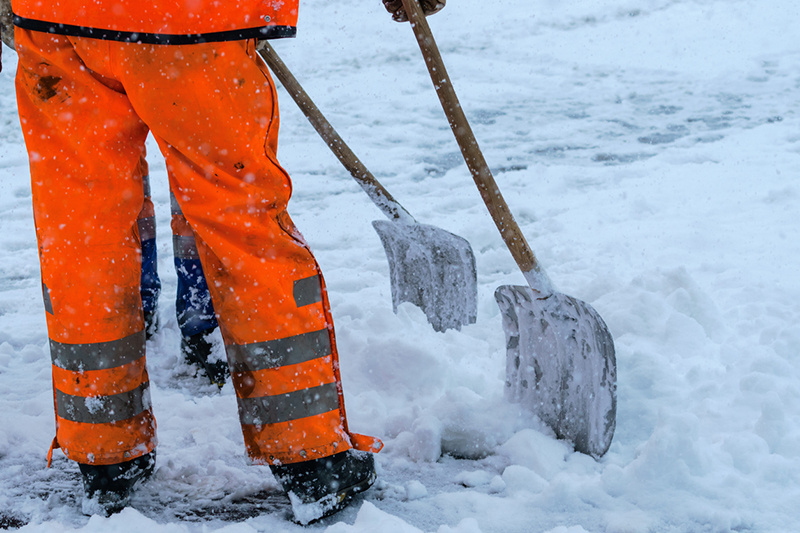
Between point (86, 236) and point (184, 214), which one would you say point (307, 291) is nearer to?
point (184, 214)

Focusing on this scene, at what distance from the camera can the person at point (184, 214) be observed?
1208 mm

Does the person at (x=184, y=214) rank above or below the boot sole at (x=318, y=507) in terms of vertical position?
above

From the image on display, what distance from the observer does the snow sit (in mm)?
1411

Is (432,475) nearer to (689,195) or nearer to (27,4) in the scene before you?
(27,4)

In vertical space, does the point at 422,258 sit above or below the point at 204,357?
above

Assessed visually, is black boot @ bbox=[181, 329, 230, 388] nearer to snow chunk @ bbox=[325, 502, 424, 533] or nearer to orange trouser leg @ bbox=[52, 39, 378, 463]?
orange trouser leg @ bbox=[52, 39, 378, 463]

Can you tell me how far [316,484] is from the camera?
1.34 m

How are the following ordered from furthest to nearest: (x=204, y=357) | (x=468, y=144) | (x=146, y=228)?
(x=146, y=228), (x=204, y=357), (x=468, y=144)

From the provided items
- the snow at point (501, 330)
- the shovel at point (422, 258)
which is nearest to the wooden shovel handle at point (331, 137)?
the shovel at point (422, 258)

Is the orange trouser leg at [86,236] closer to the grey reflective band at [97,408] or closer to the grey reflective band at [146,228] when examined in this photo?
the grey reflective band at [97,408]

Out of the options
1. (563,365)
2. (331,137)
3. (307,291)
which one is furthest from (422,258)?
(307,291)

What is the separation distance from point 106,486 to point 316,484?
45cm

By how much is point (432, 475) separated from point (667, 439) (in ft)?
1.76

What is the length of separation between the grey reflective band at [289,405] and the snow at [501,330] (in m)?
0.21
